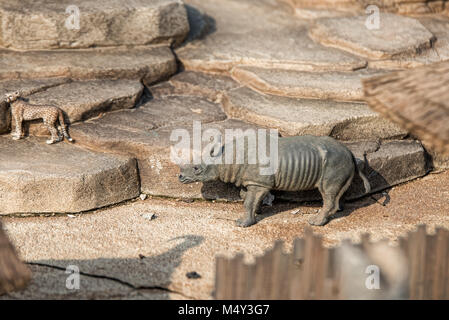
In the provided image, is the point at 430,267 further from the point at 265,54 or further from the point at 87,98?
the point at 265,54

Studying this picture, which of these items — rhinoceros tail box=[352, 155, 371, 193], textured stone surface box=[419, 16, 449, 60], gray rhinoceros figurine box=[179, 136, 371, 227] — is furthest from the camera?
textured stone surface box=[419, 16, 449, 60]

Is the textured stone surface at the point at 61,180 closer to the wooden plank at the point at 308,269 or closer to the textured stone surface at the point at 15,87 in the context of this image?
the textured stone surface at the point at 15,87

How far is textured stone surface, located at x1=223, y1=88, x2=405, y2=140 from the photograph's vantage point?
6410 mm

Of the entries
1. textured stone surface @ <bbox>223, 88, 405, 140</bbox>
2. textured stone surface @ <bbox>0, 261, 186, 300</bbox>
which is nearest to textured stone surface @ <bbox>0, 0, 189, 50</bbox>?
textured stone surface @ <bbox>223, 88, 405, 140</bbox>

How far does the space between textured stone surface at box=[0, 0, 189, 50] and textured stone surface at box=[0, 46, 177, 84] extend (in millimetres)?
112

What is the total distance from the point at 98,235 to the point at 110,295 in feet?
2.88

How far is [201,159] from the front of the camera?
577 cm

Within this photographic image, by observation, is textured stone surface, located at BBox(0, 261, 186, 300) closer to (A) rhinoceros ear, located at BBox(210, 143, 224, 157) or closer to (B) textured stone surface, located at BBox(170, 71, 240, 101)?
(A) rhinoceros ear, located at BBox(210, 143, 224, 157)

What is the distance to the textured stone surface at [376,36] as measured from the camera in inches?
304

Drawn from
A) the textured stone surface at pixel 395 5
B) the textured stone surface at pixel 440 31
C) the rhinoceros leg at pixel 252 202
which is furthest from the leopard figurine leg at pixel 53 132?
the textured stone surface at pixel 440 31

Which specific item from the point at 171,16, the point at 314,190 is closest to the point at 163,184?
the point at 314,190

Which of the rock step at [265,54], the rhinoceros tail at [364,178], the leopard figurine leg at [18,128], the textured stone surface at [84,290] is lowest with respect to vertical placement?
the textured stone surface at [84,290]

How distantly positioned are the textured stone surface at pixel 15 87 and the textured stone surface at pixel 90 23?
62cm
